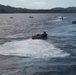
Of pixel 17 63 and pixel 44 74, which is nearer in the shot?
pixel 44 74

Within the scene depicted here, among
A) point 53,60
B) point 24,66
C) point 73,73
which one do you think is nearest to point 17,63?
point 24,66

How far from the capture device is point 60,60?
122ft

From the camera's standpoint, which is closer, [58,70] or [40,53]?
[58,70]

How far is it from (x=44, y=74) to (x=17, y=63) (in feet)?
21.5

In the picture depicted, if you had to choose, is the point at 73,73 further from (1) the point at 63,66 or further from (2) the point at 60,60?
(2) the point at 60,60

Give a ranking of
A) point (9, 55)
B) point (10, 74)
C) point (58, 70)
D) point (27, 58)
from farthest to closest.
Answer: point (9, 55)
point (27, 58)
point (58, 70)
point (10, 74)

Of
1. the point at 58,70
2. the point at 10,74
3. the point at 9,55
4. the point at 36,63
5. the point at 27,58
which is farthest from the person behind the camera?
the point at 9,55

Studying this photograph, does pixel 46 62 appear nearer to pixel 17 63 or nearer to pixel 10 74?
pixel 17 63

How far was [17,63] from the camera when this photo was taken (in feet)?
117

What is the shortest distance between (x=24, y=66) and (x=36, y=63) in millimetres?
2198

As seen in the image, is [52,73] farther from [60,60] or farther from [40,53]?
[40,53]

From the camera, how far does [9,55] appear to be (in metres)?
40.8

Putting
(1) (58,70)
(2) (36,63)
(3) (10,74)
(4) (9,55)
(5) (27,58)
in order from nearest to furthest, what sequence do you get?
(3) (10,74)
(1) (58,70)
(2) (36,63)
(5) (27,58)
(4) (9,55)

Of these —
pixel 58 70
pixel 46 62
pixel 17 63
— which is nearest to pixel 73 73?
pixel 58 70
